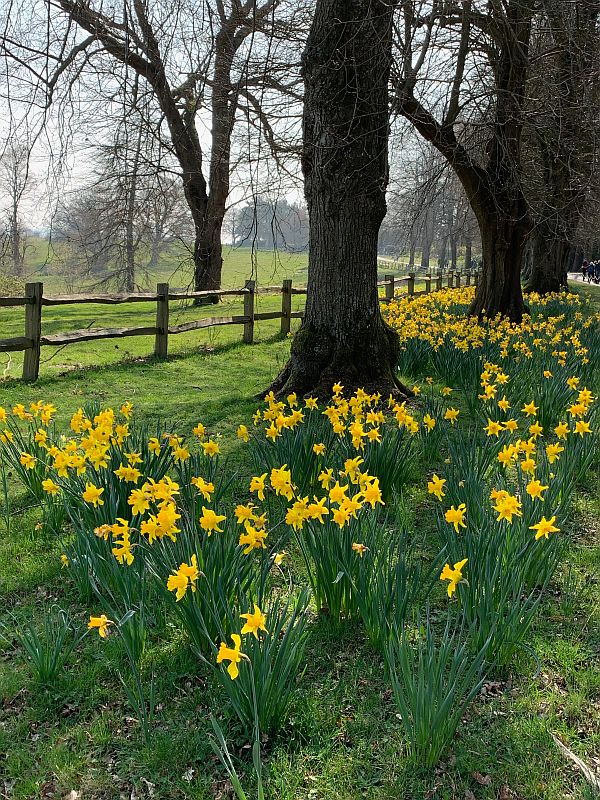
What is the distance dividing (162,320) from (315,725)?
26.5ft

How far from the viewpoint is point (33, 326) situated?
25.2 feet

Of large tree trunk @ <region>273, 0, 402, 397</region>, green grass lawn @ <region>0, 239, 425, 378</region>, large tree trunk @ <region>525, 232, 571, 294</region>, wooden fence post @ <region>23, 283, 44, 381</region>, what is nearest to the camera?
large tree trunk @ <region>273, 0, 402, 397</region>

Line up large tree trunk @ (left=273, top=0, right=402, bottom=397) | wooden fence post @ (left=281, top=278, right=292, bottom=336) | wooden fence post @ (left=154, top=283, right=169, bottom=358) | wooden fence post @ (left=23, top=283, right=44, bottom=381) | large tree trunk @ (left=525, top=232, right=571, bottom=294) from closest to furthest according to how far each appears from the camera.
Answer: large tree trunk @ (left=273, top=0, right=402, bottom=397), wooden fence post @ (left=23, top=283, right=44, bottom=381), wooden fence post @ (left=154, top=283, right=169, bottom=358), wooden fence post @ (left=281, top=278, right=292, bottom=336), large tree trunk @ (left=525, top=232, right=571, bottom=294)

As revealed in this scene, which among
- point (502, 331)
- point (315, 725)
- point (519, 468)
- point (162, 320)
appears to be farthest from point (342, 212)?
point (162, 320)

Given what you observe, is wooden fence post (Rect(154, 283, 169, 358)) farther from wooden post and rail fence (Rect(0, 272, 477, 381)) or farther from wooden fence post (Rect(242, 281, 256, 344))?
→ wooden fence post (Rect(242, 281, 256, 344))

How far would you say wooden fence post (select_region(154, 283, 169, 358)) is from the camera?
9.48 m

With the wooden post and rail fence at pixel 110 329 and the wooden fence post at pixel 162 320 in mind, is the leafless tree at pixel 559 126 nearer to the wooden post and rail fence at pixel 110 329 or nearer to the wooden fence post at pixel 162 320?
the wooden post and rail fence at pixel 110 329

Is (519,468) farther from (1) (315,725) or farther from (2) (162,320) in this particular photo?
(2) (162,320)

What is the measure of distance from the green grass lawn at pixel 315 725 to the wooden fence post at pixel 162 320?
6701 millimetres

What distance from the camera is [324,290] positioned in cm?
585

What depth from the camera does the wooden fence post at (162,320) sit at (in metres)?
9.48

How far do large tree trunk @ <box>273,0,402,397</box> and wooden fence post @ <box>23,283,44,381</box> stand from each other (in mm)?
3331

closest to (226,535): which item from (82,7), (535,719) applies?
(535,719)

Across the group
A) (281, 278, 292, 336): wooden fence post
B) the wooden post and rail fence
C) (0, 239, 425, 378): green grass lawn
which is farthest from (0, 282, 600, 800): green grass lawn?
(281, 278, 292, 336): wooden fence post
